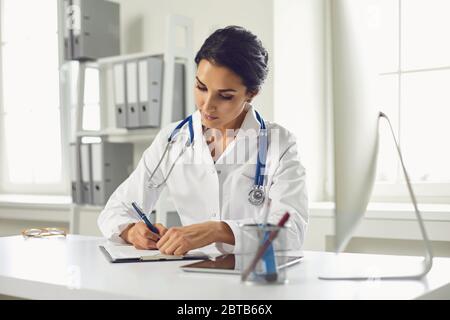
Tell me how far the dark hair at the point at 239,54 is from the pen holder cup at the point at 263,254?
0.61 metres

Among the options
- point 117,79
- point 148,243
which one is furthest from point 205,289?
point 117,79

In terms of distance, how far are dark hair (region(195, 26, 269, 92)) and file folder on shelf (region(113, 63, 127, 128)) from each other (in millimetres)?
1497

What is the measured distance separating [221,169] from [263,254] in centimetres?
74

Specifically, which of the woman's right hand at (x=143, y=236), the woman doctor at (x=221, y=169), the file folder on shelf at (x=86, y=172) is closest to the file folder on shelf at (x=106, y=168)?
the file folder on shelf at (x=86, y=172)

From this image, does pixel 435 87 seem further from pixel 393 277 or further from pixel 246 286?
pixel 246 286

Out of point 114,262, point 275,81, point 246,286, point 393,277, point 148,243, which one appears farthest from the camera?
point 275,81

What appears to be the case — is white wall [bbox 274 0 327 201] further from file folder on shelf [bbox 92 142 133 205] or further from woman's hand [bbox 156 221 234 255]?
woman's hand [bbox 156 221 234 255]

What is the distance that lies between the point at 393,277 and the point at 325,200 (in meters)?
1.75

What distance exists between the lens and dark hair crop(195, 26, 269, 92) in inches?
63.5

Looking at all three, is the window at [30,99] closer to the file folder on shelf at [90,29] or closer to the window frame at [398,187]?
the file folder on shelf at [90,29]

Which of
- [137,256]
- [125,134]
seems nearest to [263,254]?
[137,256]

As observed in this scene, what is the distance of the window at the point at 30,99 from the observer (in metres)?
4.37

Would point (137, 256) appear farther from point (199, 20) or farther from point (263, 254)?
point (199, 20)

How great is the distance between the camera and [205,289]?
3.51 feet
